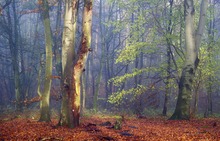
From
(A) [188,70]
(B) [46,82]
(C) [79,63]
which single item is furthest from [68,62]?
(A) [188,70]

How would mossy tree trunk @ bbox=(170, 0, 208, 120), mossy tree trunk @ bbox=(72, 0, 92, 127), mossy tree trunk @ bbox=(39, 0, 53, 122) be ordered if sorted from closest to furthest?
mossy tree trunk @ bbox=(72, 0, 92, 127), mossy tree trunk @ bbox=(39, 0, 53, 122), mossy tree trunk @ bbox=(170, 0, 208, 120)

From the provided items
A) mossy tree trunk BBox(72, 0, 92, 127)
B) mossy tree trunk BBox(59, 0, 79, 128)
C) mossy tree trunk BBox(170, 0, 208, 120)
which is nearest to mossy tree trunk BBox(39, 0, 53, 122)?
mossy tree trunk BBox(59, 0, 79, 128)

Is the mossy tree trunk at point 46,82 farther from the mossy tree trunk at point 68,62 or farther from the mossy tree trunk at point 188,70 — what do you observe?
the mossy tree trunk at point 188,70

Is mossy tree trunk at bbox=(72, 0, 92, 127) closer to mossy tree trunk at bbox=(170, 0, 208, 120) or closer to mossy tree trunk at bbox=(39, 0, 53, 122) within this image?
mossy tree trunk at bbox=(39, 0, 53, 122)

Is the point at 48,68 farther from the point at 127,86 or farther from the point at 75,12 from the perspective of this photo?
the point at 127,86

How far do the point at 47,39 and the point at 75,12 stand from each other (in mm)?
3307

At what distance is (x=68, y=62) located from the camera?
34.1ft

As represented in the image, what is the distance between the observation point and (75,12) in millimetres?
10508

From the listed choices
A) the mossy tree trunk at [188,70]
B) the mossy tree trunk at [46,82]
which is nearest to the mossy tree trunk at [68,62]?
the mossy tree trunk at [46,82]

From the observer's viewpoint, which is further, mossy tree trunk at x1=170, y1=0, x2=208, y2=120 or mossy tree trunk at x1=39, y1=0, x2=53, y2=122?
mossy tree trunk at x1=170, y1=0, x2=208, y2=120

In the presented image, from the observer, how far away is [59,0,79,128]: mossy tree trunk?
10141 mm

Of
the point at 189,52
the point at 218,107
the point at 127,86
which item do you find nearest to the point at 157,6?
the point at 189,52

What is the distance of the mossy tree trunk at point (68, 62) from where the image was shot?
1014cm

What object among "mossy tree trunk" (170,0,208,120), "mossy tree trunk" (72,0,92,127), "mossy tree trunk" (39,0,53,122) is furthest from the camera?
"mossy tree trunk" (170,0,208,120)
